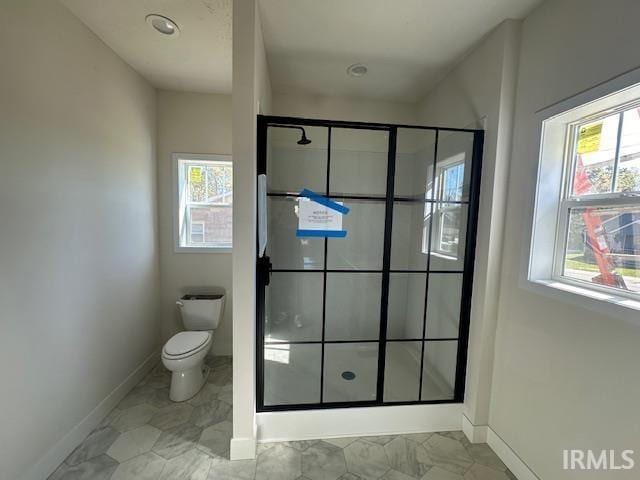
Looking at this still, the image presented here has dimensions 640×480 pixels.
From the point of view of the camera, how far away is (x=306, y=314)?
189cm

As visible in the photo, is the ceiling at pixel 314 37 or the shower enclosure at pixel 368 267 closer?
the ceiling at pixel 314 37

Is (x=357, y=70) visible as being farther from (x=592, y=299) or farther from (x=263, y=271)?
(x=592, y=299)

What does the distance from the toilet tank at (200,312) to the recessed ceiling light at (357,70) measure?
2.31 m

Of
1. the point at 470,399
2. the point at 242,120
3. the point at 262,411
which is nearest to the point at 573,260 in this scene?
the point at 470,399

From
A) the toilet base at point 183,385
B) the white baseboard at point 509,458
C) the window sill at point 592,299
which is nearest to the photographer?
the window sill at point 592,299

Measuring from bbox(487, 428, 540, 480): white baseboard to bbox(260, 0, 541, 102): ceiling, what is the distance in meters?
2.54

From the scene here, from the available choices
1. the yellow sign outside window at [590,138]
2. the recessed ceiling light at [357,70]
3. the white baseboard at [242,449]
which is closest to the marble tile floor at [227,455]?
the white baseboard at [242,449]

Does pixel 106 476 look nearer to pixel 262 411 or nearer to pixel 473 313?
pixel 262 411

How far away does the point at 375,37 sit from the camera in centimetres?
175

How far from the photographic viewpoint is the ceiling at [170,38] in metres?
1.52

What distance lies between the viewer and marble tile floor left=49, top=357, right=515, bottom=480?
1.50m

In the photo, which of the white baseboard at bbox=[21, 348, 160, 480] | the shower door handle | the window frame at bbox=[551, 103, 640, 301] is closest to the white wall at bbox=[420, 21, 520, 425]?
the window frame at bbox=[551, 103, 640, 301]

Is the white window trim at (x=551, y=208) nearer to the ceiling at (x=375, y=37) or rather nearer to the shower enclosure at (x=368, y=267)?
the shower enclosure at (x=368, y=267)

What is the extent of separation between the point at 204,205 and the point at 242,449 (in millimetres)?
2069
